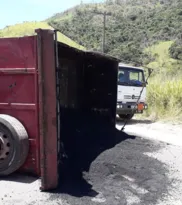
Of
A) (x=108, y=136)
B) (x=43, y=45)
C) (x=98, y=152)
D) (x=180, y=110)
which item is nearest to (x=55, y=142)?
(x=43, y=45)

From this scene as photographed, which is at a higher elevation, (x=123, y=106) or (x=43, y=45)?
(x=43, y=45)

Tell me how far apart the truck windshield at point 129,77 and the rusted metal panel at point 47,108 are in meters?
8.41

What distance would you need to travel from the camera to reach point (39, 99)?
4.57 metres

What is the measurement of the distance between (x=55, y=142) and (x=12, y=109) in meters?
0.96

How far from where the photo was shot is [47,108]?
14.8 feet

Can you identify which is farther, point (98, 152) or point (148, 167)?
point (98, 152)

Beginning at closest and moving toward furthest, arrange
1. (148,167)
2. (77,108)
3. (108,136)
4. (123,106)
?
(148,167), (108,136), (77,108), (123,106)

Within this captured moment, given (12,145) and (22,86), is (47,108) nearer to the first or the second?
(22,86)

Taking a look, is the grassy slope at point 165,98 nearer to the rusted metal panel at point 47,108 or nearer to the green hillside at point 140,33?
the rusted metal panel at point 47,108

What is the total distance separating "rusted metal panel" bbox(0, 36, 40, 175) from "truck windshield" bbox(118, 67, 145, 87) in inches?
318

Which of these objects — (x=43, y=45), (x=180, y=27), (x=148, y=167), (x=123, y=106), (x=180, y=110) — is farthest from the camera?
(x=180, y=27)

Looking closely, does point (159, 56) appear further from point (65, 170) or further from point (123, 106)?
point (65, 170)

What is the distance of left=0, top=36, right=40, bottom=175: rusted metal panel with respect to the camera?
15.8 ft

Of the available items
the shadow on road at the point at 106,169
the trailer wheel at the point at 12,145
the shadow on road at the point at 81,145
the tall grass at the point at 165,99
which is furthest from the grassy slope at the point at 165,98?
the trailer wheel at the point at 12,145
